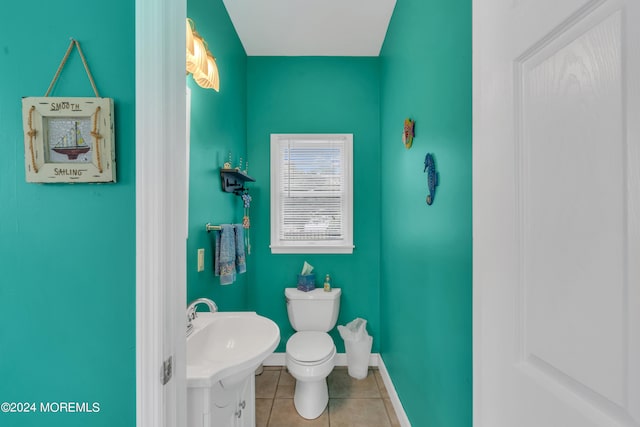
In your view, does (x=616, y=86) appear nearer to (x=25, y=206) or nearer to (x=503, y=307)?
(x=503, y=307)

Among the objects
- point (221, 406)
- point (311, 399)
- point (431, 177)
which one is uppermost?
point (431, 177)

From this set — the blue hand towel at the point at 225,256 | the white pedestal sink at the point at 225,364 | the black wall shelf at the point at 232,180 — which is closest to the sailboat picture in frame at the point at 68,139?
the white pedestal sink at the point at 225,364

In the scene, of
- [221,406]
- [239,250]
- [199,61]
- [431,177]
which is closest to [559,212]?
[431,177]

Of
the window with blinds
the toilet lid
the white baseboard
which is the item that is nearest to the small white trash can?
the white baseboard

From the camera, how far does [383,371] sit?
7.54ft

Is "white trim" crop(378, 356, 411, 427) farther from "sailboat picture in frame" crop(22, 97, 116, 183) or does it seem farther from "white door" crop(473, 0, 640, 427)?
"sailboat picture in frame" crop(22, 97, 116, 183)

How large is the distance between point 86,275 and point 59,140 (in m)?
0.34

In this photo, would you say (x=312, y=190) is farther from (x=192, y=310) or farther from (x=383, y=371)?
(x=383, y=371)

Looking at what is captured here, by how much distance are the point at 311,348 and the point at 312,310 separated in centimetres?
46

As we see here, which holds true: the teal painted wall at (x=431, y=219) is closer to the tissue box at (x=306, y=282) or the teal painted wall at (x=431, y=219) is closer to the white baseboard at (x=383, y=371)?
the white baseboard at (x=383, y=371)

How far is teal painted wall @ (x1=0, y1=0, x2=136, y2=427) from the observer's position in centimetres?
69

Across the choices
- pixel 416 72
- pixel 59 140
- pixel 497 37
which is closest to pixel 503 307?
pixel 497 37

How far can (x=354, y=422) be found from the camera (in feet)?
5.91

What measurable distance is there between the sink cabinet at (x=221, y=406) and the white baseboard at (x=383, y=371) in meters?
0.91
